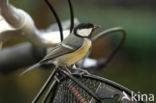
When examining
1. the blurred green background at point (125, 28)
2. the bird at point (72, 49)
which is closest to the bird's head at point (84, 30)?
the bird at point (72, 49)

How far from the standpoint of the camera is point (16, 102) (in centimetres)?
151

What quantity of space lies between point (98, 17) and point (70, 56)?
1556 millimetres

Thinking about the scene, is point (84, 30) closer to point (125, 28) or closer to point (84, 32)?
point (84, 32)

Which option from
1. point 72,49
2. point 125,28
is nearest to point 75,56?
point 72,49

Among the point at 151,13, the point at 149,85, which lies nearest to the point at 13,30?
the point at 149,85

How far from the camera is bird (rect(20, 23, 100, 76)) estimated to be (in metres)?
0.47

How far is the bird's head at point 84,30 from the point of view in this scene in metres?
0.48

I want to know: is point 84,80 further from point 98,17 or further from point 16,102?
point 98,17

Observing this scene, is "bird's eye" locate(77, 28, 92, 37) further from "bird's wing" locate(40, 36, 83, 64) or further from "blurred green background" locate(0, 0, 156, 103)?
"blurred green background" locate(0, 0, 156, 103)

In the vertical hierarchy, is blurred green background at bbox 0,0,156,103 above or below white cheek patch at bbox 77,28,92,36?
below

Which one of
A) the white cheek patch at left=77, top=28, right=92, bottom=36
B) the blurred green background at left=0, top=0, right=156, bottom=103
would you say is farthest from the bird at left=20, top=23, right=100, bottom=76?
the blurred green background at left=0, top=0, right=156, bottom=103

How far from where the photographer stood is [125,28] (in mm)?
1967

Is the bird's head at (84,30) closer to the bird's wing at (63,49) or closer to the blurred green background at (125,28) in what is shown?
the bird's wing at (63,49)

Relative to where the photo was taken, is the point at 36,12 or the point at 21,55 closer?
the point at 21,55
